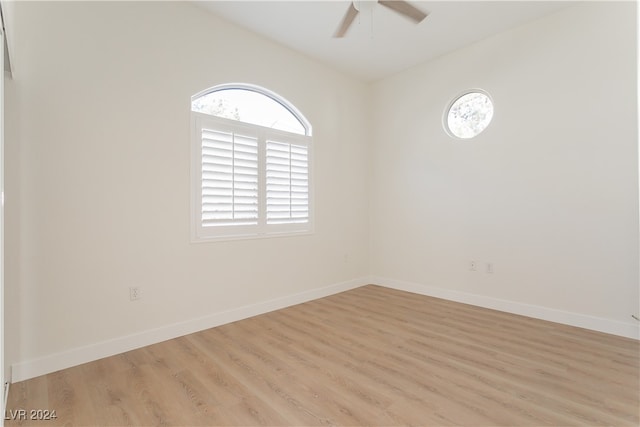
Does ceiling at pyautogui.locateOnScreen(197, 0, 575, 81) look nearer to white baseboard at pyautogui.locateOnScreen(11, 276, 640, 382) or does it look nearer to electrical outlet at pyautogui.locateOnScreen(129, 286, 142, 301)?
electrical outlet at pyautogui.locateOnScreen(129, 286, 142, 301)

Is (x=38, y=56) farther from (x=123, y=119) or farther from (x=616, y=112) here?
(x=616, y=112)

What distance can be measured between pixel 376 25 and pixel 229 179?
7.14ft

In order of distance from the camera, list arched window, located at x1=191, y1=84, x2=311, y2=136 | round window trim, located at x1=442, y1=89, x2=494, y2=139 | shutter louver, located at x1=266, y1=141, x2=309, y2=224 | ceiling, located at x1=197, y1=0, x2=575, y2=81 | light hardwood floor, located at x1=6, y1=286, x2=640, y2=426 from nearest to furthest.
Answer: light hardwood floor, located at x1=6, y1=286, x2=640, y2=426, ceiling, located at x1=197, y1=0, x2=575, y2=81, arched window, located at x1=191, y1=84, x2=311, y2=136, shutter louver, located at x1=266, y1=141, x2=309, y2=224, round window trim, located at x1=442, y1=89, x2=494, y2=139

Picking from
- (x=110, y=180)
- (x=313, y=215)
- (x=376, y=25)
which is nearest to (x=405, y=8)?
(x=376, y=25)

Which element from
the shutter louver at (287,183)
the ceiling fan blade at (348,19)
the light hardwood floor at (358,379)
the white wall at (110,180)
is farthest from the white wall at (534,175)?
the white wall at (110,180)

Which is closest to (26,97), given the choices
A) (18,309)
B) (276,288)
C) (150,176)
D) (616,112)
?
(150,176)

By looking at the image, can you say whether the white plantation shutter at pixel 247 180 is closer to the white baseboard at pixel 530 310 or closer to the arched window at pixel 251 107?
the arched window at pixel 251 107

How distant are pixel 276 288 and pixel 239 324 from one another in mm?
624

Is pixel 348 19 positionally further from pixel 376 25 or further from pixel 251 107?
pixel 251 107

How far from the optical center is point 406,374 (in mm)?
2135

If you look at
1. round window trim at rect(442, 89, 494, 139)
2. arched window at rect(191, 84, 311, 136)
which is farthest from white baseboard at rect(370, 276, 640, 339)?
arched window at rect(191, 84, 311, 136)

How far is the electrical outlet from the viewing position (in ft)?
8.46

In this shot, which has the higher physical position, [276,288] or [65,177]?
[65,177]

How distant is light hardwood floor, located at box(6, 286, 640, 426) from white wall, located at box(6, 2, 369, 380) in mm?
314
